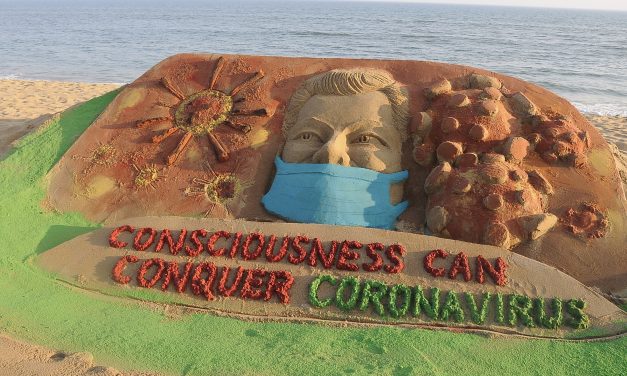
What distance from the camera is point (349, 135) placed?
4.36m

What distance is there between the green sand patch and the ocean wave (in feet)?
38.2

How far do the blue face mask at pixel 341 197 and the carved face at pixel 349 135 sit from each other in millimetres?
93

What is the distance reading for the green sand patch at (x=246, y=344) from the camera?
2.80m

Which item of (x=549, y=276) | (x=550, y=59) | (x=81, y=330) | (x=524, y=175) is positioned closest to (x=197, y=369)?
(x=81, y=330)

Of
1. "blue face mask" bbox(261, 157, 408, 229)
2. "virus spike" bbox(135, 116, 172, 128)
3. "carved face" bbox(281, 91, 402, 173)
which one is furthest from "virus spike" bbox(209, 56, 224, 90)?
"blue face mask" bbox(261, 157, 408, 229)

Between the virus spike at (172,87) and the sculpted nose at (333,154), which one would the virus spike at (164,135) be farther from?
the sculpted nose at (333,154)

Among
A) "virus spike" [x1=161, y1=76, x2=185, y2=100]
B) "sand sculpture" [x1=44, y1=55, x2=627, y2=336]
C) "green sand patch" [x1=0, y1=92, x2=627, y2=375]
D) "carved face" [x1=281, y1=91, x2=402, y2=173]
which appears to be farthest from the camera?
"virus spike" [x1=161, y1=76, x2=185, y2=100]

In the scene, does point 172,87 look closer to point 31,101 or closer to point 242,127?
point 242,127

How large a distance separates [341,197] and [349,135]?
0.61 meters

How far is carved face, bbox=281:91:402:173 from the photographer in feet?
13.9

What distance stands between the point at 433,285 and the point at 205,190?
7.48 feet

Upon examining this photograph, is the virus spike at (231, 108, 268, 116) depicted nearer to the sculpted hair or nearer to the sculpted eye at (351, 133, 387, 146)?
the sculpted hair

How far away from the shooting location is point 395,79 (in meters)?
4.85

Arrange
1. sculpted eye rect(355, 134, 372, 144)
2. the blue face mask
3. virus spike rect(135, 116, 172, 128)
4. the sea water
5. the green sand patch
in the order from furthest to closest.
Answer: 1. the sea water
2. virus spike rect(135, 116, 172, 128)
3. sculpted eye rect(355, 134, 372, 144)
4. the blue face mask
5. the green sand patch
